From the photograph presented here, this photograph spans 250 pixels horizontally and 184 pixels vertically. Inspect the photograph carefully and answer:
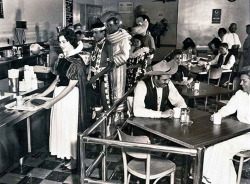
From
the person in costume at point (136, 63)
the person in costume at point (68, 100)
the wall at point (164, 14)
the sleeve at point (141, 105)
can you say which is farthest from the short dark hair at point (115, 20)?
the wall at point (164, 14)

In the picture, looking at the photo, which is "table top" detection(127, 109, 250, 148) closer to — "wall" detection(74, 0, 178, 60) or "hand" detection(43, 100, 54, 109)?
"hand" detection(43, 100, 54, 109)

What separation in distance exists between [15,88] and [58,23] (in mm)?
6881

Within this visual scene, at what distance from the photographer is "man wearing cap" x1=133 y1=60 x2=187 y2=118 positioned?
331 cm

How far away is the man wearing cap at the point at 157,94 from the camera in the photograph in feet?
10.9

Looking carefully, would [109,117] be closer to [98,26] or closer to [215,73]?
[98,26]

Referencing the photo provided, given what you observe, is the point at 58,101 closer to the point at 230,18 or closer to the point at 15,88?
the point at 15,88

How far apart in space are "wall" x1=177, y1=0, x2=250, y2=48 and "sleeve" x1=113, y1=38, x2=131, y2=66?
7.51 metres

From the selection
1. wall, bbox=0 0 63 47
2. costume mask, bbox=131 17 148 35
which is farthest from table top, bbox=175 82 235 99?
wall, bbox=0 0 63 47

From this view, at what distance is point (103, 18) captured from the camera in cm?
498

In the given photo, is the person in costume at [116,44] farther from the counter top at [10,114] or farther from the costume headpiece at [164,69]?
the counter top at [10,114]

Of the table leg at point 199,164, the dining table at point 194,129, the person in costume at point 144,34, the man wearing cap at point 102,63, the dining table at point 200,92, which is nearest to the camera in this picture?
the table leg at point 199,164

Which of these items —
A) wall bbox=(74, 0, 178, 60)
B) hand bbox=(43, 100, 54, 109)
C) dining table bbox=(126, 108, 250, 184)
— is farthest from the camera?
wall bbox=(74, 0, 178, 60)

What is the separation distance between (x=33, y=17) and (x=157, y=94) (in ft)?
21.7

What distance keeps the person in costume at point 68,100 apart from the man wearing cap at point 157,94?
0.82 m
